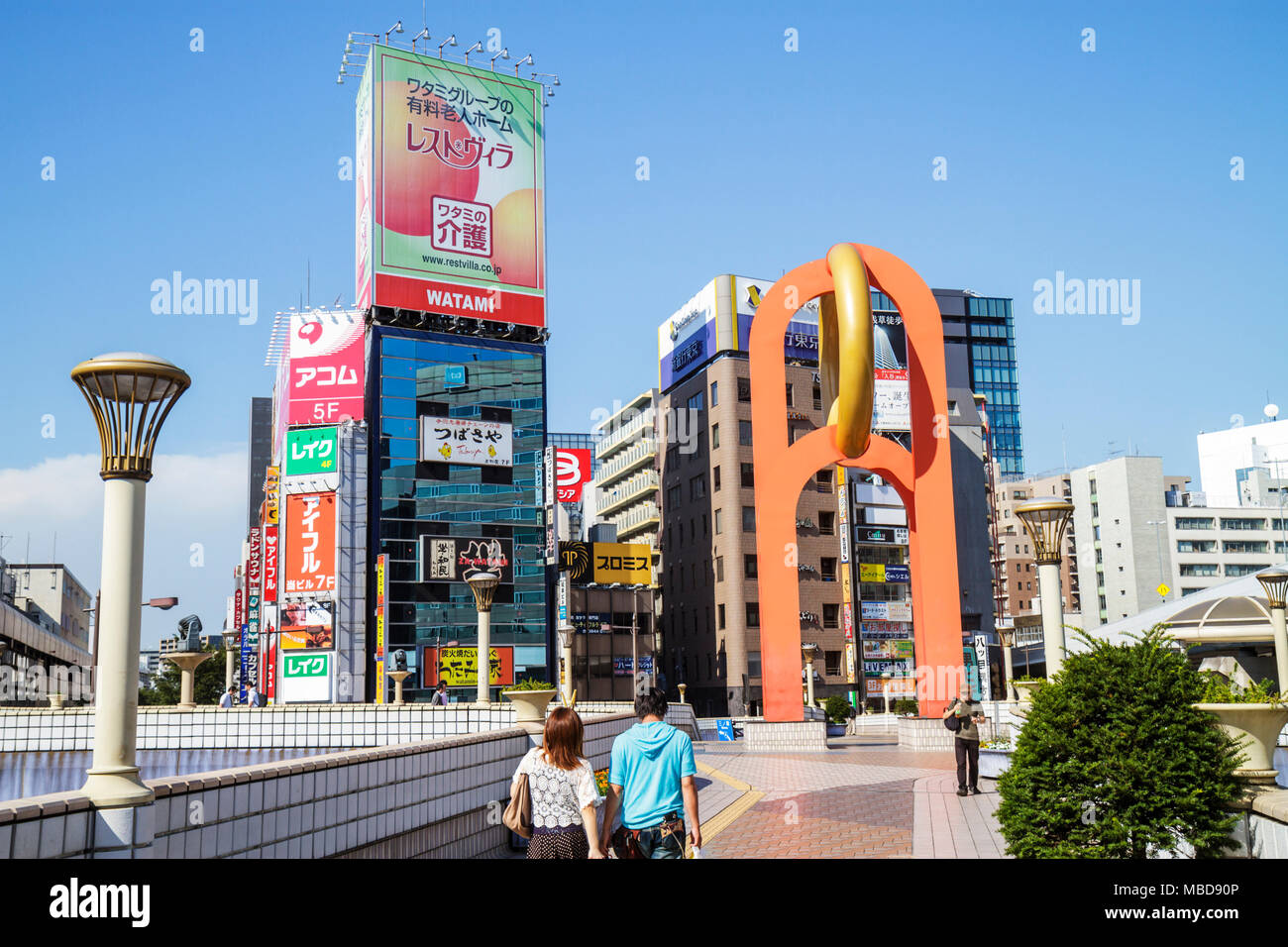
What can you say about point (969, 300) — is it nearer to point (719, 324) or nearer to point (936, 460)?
point (719, 324)

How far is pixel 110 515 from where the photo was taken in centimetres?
663

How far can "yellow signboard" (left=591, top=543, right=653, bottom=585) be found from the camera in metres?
73.2

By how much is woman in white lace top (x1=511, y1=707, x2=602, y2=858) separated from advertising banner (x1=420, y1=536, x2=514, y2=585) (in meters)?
54.3

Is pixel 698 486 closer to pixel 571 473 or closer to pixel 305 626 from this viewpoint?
pixel 571 473

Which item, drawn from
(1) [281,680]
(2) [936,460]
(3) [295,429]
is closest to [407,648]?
(1) [281,680]

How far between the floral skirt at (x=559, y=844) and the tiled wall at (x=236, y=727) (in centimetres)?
1133

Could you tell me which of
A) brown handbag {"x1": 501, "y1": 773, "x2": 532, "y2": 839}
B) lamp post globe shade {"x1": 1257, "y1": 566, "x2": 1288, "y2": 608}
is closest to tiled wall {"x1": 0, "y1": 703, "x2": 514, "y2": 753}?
brown handbag {"x1": 501, "y1": 773, "x2": 532, "y2": 839}

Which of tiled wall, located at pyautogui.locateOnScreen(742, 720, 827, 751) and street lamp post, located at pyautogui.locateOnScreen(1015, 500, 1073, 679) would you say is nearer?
street lamp post, located at pyautogui.locateOnScreen(1015, 500, 1073, 679)

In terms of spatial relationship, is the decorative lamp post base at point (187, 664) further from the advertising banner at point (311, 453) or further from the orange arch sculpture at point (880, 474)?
the advertising banner at point (311, 453)

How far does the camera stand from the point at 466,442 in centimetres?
6412

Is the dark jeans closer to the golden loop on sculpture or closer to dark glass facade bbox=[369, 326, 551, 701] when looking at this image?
the golden loop on sculpture

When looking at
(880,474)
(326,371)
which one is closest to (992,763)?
(880,474)

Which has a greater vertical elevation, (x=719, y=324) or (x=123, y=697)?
(x=719, y=324)
